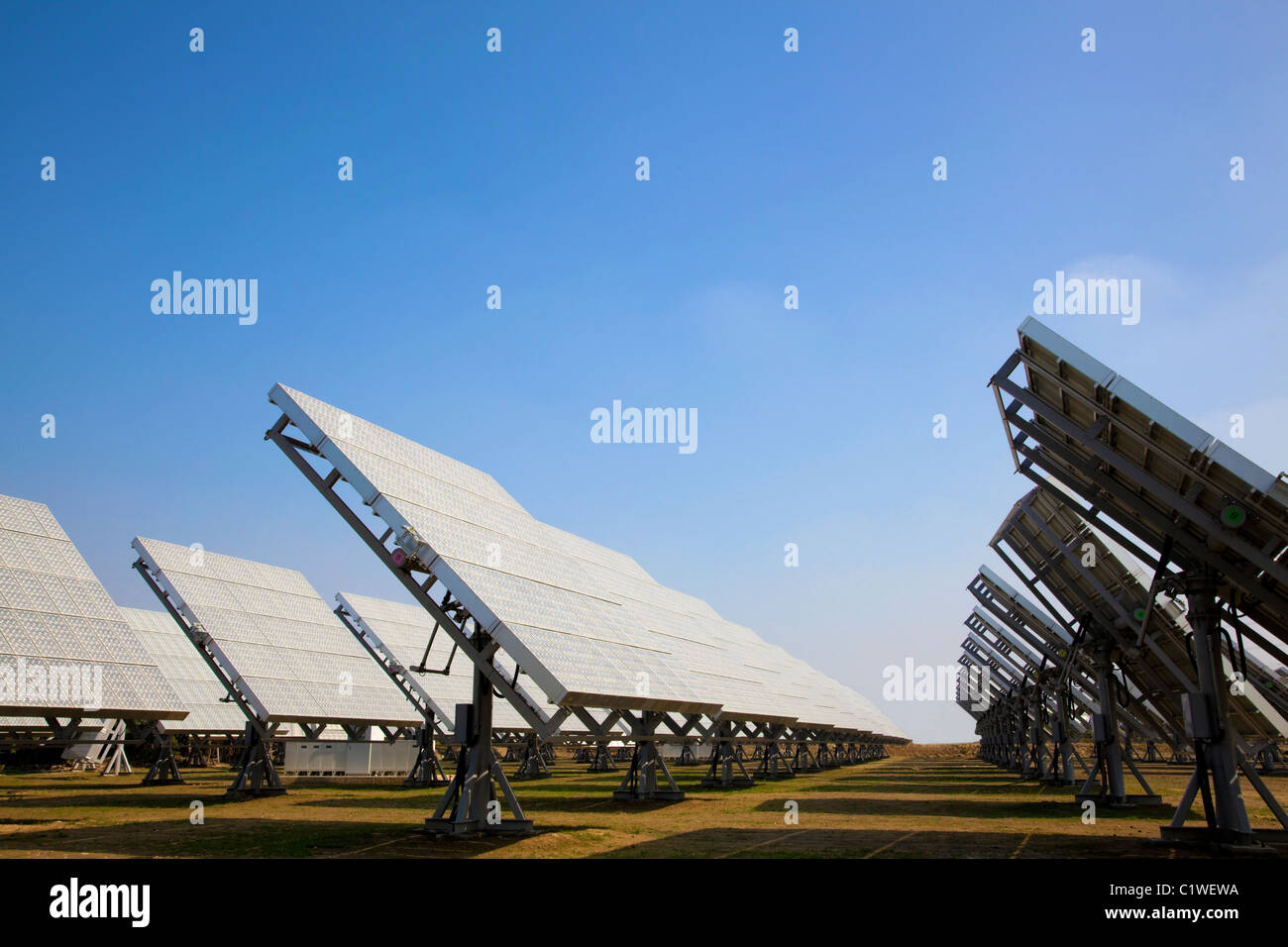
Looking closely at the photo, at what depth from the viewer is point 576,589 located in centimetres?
2264

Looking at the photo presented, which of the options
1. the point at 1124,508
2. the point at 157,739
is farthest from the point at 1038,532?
the point at 157,739

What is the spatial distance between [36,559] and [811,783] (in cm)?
3088

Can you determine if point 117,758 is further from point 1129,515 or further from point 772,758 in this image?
point 1129,515

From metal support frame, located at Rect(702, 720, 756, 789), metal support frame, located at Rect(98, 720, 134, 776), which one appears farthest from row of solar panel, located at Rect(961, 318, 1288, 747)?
metal support frame, located at Rect(98, 720, 134, 776)

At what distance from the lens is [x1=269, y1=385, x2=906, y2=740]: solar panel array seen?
1586cm

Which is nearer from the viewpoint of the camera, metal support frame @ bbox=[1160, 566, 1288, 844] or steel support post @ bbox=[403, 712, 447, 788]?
metal support frame @ bbox=[1160, 566, 1288, 844]

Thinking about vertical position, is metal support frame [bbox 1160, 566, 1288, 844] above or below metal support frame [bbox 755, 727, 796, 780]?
above

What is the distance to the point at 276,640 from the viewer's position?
3375 centimetres

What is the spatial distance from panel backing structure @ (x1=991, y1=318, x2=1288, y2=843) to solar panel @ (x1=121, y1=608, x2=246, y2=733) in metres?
35.6

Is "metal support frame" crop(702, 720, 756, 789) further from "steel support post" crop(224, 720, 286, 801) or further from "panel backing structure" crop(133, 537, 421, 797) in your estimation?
"steel support post" crop(224, 720, 286, 801)

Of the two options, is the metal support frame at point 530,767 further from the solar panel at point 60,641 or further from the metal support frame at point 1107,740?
the metal support frame at point 1107,740

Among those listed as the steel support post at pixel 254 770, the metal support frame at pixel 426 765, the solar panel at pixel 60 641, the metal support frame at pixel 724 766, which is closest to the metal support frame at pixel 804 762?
the metal support frame at pixel 724 766

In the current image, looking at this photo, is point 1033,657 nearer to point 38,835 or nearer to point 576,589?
point 576,589

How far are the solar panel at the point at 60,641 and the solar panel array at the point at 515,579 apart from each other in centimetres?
872
